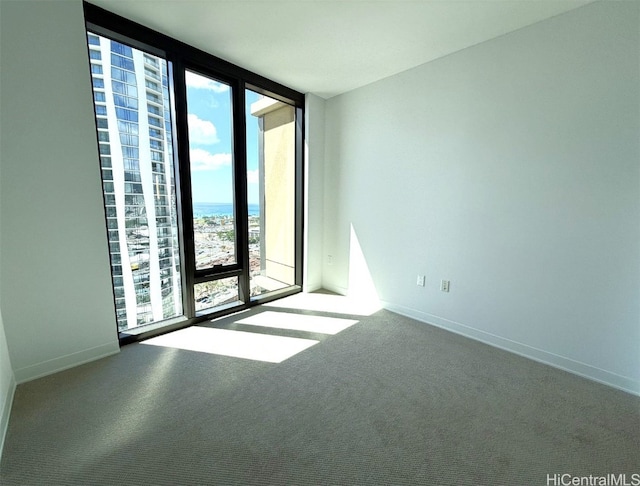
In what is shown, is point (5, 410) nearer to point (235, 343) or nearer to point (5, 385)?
point (5, 385)

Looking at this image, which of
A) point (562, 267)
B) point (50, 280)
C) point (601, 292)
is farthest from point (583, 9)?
point (50, 280)

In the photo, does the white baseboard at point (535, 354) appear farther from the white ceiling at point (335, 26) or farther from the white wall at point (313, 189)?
the white ceiling at point (335, 26)

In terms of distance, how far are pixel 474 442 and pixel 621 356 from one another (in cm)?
138

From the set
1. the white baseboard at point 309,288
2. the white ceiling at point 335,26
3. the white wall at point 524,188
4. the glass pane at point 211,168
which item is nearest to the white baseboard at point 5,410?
the glass pane at point 211,168

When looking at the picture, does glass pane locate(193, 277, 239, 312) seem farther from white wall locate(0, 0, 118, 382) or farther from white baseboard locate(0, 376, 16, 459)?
white baseboard locate(0, 376, 16, 459)

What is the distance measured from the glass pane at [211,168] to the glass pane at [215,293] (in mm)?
224

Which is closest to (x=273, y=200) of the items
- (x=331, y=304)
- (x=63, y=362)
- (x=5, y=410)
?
(x=331, y=304)

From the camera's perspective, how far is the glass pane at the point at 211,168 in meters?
2.66

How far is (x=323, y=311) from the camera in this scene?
3.21 metres

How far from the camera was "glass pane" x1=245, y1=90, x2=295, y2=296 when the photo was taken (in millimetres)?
3592

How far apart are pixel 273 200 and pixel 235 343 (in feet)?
7.16

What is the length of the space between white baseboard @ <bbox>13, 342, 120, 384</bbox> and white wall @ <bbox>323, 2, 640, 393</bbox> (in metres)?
2.74

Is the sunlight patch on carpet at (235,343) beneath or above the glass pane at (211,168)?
beneath

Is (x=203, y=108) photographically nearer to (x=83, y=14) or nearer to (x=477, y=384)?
(x=83, y=14)
